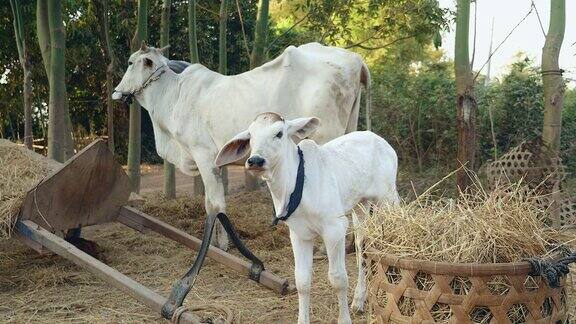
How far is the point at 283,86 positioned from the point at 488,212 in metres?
3.08

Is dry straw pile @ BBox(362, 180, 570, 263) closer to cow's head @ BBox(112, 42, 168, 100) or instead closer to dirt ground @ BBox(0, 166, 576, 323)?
dirt ground @ BBox(0, 166, 576, 323)

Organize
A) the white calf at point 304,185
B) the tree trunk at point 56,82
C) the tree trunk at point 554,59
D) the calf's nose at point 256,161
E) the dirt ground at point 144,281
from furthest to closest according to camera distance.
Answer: the tree trunk at point 56,82 < the tree trunk at point 554,59 < the dirt ground at point 144,281 < the white calf at point 304,185 < the calf's nose at point 256,161

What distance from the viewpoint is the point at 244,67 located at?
15398mm

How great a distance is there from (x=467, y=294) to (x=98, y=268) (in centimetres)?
246

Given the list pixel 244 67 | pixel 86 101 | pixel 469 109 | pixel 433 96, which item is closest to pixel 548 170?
pixel 469 109

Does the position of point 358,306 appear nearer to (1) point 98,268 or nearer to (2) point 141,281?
→ (1) point 98,268

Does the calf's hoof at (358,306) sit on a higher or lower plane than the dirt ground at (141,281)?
higher

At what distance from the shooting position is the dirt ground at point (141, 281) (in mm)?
3881

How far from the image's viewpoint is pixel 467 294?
233cm

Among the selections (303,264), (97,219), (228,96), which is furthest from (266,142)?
(228,96)

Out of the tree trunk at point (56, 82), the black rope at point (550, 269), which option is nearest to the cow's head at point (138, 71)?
the tree trunk at point (56, 82)

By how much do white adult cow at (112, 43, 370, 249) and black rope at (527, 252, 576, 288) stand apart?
3103 mm

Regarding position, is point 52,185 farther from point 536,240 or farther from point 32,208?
point 536,240

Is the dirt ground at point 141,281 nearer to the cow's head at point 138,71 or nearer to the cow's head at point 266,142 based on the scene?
the cow's head at point 266,142
